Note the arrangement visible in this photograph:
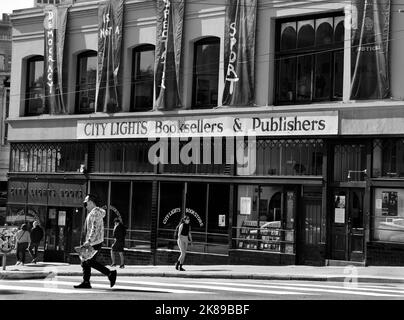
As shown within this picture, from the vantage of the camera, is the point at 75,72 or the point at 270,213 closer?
the point at 270,213

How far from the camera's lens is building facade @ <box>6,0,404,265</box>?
73.4 feet

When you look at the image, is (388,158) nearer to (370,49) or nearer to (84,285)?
(370,49)

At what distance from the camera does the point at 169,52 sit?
26.5 meters

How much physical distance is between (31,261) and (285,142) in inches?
494

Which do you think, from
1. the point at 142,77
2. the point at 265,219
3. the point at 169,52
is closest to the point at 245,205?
the point at 265,219

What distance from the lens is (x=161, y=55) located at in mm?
26703

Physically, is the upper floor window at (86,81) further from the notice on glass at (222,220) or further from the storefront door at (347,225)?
the storefront door at (347,225)

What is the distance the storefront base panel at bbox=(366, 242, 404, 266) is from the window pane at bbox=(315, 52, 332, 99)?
5017 mm

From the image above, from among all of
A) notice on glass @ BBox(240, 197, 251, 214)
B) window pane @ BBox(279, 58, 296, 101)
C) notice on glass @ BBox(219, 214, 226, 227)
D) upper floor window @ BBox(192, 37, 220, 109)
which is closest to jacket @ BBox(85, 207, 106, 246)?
notice on glass @ BBox(240, 197, 251, 214)

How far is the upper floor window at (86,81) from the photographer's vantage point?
29.1 meters

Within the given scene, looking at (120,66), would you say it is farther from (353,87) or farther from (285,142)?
(353,87)

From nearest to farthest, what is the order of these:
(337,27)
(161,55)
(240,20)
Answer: (337,27) < (240,20) < (161,55)

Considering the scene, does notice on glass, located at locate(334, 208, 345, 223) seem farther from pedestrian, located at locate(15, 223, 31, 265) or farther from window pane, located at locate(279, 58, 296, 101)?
pedestrian, located at locate(15, 223, 31, 265)
